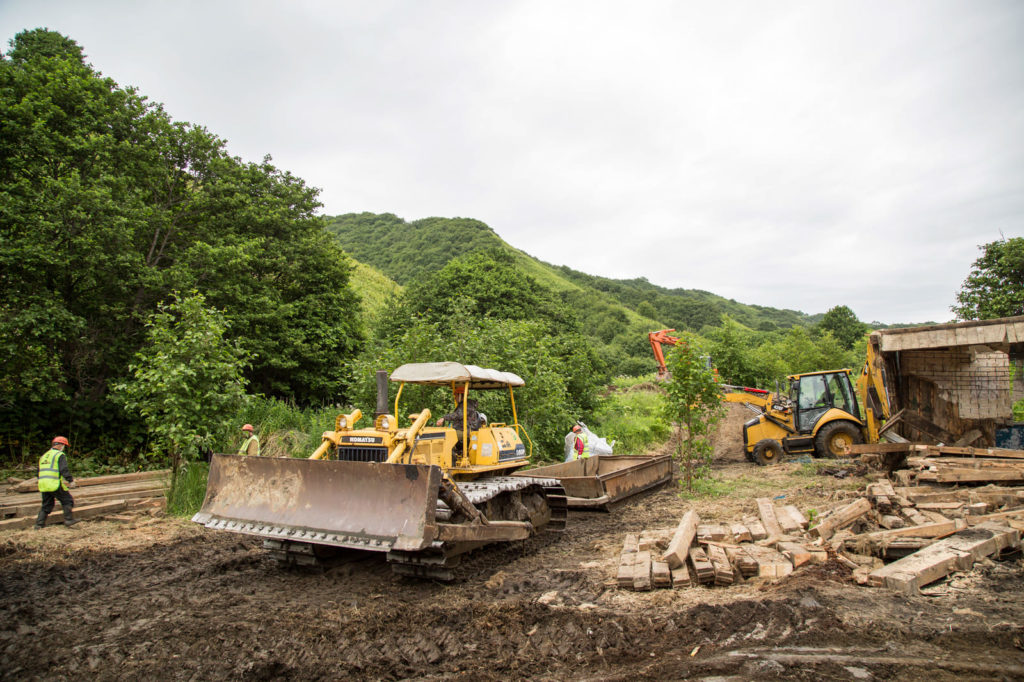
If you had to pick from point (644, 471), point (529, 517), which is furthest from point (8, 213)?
point (644, 471)

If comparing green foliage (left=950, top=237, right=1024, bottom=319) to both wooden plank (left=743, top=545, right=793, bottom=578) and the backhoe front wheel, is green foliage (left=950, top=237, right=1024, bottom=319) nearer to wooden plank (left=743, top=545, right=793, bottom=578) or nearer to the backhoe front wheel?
the backhoe front wheel

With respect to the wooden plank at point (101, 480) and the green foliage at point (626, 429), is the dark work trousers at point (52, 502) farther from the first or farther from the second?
the green foliage at point (626, 429)

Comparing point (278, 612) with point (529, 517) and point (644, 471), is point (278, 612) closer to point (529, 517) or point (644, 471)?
point (529, 517)

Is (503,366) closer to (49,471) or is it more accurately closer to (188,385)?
(188,385)

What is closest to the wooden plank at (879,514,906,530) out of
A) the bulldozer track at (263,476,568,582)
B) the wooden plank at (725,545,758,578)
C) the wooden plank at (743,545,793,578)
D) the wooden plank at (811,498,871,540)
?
the wooden plank at (811,498,871,540)

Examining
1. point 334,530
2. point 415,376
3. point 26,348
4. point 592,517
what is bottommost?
point 592,517

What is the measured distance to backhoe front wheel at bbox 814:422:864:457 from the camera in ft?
47.8

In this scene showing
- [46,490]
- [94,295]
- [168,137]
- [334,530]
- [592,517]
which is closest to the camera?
[334,530]

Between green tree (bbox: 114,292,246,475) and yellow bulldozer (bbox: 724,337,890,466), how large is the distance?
1268 centimetres

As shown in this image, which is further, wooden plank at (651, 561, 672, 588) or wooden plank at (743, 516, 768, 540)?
wooden plank at (743, 516, 768, 540)

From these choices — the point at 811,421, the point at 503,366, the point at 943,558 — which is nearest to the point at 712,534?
the point at 943,558

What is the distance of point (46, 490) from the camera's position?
8820 millimetres

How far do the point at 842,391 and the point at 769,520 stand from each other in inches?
372

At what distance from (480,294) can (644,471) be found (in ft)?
55.3
